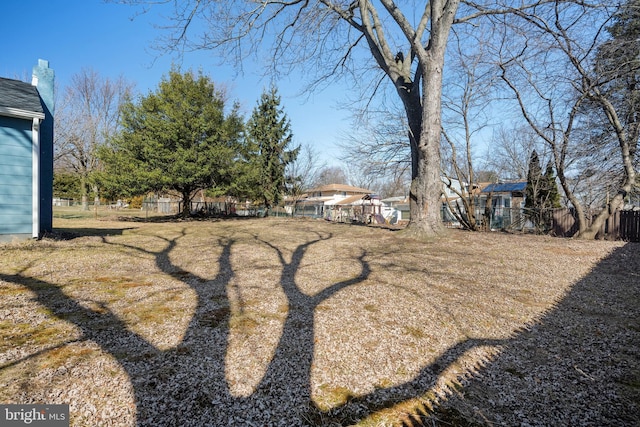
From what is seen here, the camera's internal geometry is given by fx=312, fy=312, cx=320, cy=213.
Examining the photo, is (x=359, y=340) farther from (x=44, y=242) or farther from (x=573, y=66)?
(x=573, y=66)

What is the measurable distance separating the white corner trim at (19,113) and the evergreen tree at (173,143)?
8498mm

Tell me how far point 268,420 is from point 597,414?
6.74 feet

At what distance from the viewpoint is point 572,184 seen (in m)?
11.0

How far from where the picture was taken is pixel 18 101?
6957mm

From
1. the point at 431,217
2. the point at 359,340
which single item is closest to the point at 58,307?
the point at 359,340

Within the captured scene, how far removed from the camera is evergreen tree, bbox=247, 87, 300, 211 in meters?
23.2

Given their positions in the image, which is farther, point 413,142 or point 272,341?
point 413,142

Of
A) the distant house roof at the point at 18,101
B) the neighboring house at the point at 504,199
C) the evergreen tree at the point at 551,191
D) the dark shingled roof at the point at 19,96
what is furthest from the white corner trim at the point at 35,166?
the neighboring house at the point at 504,199

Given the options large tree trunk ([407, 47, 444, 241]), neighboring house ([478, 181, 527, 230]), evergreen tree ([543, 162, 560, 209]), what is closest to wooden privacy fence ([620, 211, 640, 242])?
evergreen tree ([543, 162, 560, 209])

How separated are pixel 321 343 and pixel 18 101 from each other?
8.72 meters

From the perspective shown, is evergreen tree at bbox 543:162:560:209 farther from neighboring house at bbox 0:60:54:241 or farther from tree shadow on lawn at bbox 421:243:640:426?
neighboring house at bbox 0:60:54:241

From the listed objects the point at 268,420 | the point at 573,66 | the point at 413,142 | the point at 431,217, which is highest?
the point at 573,66

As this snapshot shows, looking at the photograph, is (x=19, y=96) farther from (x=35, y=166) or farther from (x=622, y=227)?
(x=622, y=227)

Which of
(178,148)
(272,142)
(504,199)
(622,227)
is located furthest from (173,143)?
(504,199)
